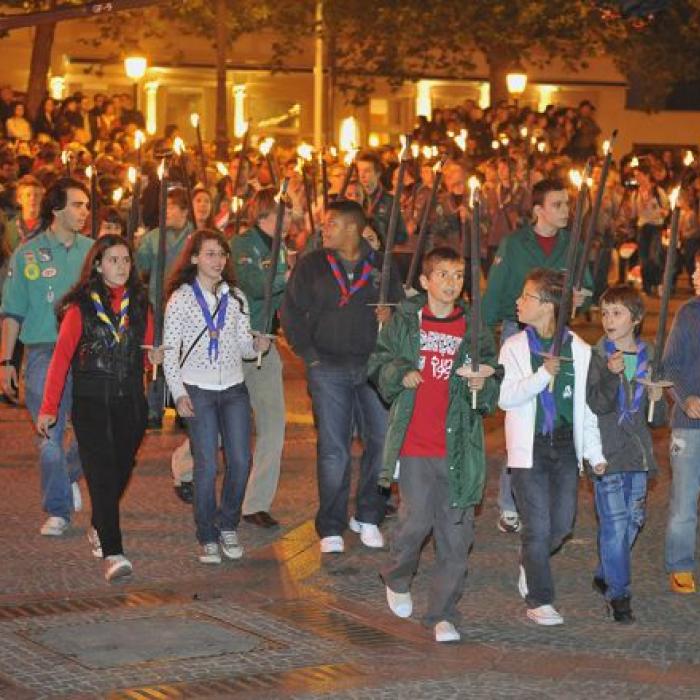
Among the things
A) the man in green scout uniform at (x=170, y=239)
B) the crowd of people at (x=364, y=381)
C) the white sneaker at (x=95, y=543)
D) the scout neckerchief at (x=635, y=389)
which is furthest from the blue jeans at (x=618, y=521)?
the man in green scout uniform at (x=170, y=239)

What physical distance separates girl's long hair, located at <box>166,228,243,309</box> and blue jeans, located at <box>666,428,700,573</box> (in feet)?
7.87

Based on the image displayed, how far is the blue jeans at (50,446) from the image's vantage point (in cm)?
1090

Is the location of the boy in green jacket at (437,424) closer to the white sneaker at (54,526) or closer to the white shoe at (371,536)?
the white shoe at (371,536)

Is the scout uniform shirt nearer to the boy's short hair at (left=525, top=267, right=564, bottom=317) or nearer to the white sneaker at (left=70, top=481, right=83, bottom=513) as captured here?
the white sneaker at (left=70, top=481, right=83, bottom=513)

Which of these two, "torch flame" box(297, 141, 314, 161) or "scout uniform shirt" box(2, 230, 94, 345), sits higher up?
"torch flame" box(297, 141, 314, 161)

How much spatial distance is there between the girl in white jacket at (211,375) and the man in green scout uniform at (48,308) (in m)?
0.99

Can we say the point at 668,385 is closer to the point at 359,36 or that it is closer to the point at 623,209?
the point at 623,209

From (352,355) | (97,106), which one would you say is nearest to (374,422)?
(352,355)

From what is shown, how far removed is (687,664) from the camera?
825cm

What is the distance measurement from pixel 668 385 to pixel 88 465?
2907mm

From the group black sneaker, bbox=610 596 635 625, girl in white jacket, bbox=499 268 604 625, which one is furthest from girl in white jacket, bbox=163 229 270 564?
black sneaker, bbox=610 596 635 625

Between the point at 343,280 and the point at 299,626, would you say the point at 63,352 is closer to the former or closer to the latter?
the point at 343,280

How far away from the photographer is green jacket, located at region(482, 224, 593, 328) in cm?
1112

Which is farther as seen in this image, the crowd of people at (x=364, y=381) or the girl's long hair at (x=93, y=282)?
the girl's long hair at (x=93, y=282)
